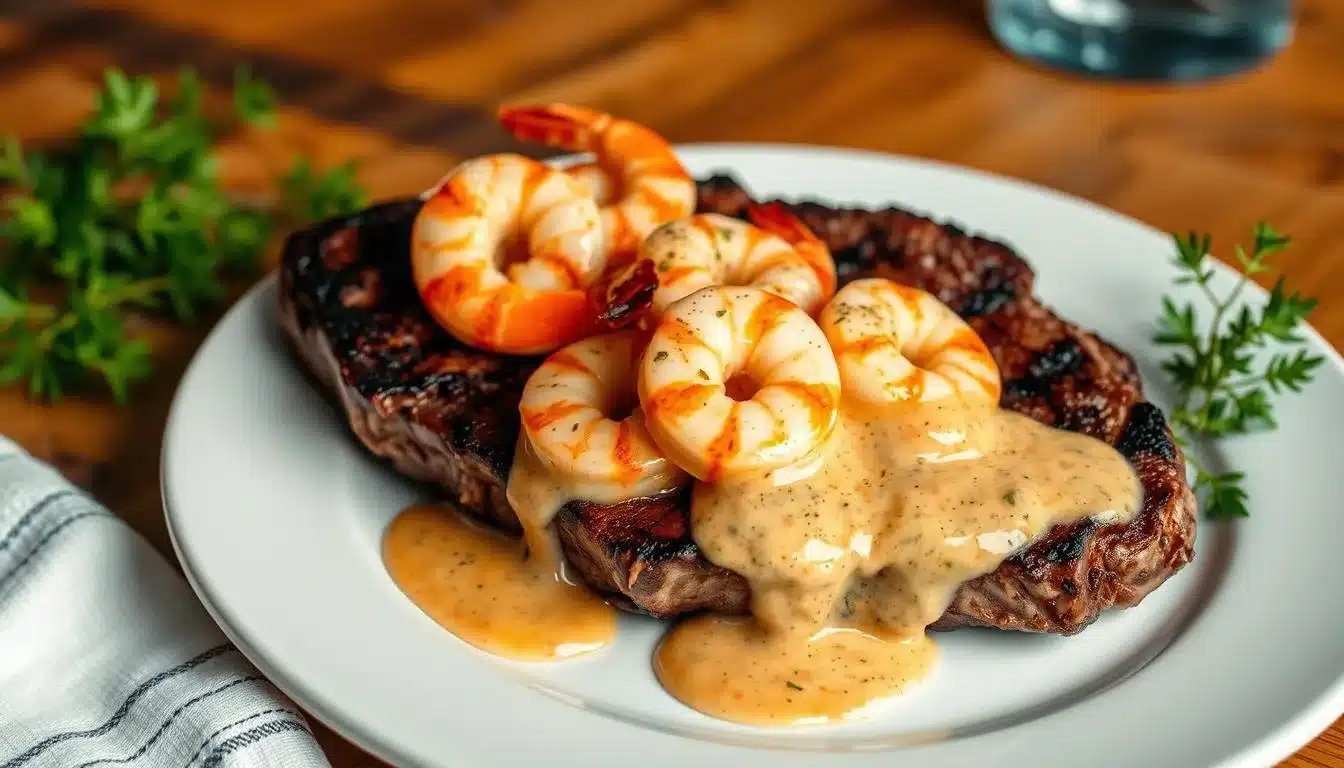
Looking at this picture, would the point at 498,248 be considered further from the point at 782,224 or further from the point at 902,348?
→ the point at 902,348

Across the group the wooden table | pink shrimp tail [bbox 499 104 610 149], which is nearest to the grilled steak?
pink shrimp tail [bbox 499 104 610 149]

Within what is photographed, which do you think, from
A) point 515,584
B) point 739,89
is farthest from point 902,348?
point 739,89

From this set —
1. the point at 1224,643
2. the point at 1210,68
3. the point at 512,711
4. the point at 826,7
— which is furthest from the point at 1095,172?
the point at 512,711

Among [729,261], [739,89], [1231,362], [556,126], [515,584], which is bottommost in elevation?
[739,89]

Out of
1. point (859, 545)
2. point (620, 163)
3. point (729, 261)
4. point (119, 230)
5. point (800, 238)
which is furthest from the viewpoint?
point (119, 230)

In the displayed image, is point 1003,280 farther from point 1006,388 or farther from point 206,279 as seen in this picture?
point 206,279

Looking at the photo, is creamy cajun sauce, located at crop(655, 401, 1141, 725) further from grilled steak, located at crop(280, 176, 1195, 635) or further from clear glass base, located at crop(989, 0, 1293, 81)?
clear glass base, located at crop(989, 0, 1293, 81)

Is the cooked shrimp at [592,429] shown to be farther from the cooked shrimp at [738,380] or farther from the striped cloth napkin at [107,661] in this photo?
the striped cloth napkin at [107,661]
